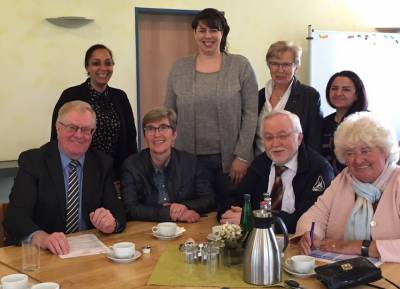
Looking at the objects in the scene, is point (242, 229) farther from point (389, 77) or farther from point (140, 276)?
point (389, 77)

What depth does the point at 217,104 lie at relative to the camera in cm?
312

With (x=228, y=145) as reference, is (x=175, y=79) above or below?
above

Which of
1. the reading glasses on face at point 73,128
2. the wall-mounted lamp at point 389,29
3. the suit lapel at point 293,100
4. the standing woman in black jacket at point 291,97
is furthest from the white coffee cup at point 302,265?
the wall-mounted lamp at point 389,29

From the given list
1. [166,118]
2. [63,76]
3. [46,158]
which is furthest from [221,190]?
[63,76]

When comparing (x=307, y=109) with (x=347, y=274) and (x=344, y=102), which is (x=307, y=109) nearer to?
(x=344, y=102)

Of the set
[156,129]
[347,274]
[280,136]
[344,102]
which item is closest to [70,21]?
[156,129]

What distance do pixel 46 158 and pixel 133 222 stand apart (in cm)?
50

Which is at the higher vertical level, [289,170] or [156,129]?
[156,129]

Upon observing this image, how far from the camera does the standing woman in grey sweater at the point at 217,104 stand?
312 cm

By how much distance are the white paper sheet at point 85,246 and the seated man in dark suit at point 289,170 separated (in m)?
0.57

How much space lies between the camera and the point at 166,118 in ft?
9.14

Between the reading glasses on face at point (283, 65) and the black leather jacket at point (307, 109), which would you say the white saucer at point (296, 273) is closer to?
the black leather jacket at point (307, 109)

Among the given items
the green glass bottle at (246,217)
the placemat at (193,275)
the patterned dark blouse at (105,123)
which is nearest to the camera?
the placemat at (193,275)

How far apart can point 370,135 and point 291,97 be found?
3.79ft
